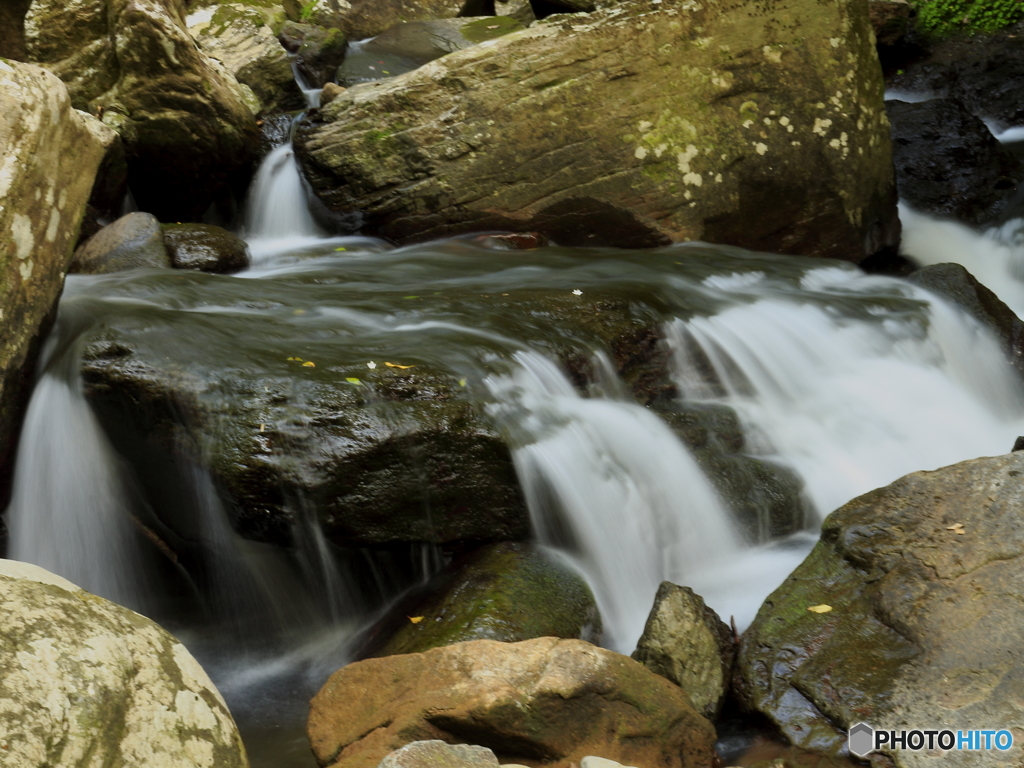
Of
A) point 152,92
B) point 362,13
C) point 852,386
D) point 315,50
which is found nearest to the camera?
point 852,386

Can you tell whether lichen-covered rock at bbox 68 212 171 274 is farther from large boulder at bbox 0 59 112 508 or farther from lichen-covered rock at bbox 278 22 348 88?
lichen-covered rock at bbox 278 22 348 88

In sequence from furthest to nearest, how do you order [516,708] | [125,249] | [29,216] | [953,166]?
[953,166] < [125,249] < [29,216] < [516,708]

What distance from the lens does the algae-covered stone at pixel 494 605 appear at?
11.5 ft

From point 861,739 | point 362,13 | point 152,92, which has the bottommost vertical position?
point 861,739

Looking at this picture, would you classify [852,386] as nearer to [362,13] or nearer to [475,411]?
[475,411]

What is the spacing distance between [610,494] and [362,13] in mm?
11477

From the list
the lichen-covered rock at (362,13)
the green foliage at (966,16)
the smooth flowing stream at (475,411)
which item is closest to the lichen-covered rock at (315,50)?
the lichen-covered rock at (362,13)

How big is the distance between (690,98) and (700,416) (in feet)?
11.7

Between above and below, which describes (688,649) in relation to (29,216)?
below

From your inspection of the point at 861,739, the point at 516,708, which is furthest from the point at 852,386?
the point at 516,708

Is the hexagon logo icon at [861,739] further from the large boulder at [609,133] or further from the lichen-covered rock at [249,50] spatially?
the lichen-covered rock at [249,50]

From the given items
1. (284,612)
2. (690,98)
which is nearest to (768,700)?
(284,612)

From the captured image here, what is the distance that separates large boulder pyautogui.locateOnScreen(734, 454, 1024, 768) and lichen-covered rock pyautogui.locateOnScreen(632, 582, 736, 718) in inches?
3.9

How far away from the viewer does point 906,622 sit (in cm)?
317
